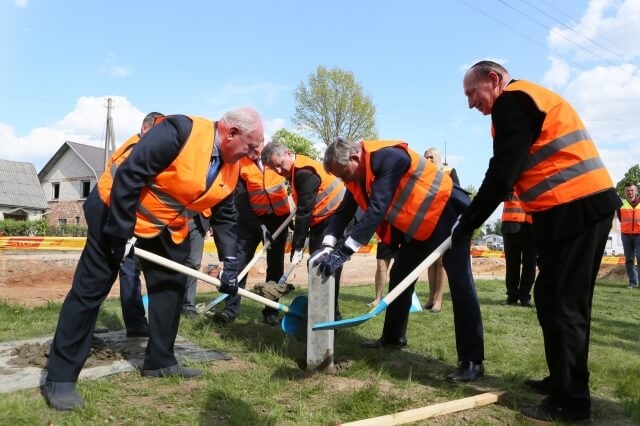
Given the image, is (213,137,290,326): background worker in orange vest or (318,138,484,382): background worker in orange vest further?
(213,137,290,326): background worker in orange vest

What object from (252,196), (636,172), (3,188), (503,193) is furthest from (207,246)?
(636,172)

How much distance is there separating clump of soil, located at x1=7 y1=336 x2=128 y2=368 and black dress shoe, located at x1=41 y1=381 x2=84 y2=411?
567mm

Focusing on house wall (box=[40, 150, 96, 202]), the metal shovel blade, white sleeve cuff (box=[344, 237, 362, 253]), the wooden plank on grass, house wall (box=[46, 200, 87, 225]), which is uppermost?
house wall (box=[40, 150, 96, 202])

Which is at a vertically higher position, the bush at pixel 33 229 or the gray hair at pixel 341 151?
the gray hair at pixel 341 151

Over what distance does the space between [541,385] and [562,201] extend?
1300 millimetres

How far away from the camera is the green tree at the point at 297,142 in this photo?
3366 cm

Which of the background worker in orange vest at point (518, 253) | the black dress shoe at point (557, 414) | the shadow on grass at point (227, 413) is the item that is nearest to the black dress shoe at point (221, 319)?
the shadow on grass at point (227, 413)

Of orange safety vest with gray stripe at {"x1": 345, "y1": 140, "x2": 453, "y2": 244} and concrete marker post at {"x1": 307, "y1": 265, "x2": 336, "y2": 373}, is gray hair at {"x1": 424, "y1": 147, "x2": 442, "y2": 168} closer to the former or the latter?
orange safety vest with gray stripe at {"x1": 345, "y1": 140, "x2": 453, "y2": 244}

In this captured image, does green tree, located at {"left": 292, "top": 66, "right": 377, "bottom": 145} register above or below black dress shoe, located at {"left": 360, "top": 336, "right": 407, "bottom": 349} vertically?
above

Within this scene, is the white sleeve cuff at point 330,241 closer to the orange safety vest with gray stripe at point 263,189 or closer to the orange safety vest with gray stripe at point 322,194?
the orange safety vest with gray stripe at point 322,194

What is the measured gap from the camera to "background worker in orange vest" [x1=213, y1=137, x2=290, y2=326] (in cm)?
543

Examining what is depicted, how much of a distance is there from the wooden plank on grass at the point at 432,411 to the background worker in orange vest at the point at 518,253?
4141 mm

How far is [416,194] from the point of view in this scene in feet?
12.0

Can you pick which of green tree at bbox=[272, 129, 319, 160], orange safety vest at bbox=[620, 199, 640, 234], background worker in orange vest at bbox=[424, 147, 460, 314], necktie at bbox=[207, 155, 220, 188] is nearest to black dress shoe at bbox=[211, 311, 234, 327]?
necktie at bbox=[207, 155, 220, 188]
